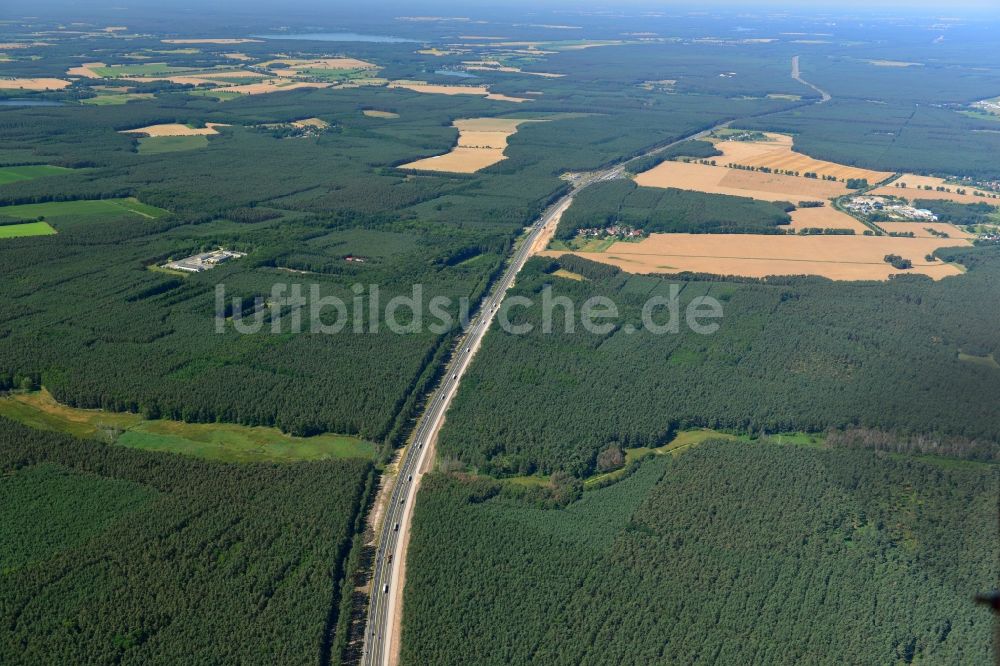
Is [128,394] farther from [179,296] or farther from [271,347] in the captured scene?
[179,296]

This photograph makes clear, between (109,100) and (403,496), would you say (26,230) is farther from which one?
(109,100)

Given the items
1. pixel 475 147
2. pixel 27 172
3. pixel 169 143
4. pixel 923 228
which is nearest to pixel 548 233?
pixel 923 228

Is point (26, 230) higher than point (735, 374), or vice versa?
point (735, 374)

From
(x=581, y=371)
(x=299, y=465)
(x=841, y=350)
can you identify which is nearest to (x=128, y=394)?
(x=299, y=465)

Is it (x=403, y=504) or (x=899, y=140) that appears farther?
(x=899, y=140)

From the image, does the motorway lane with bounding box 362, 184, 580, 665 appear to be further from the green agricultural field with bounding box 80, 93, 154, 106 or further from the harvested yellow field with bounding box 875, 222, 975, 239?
the green agricultural field with bounding box 80, 93, 154, 106

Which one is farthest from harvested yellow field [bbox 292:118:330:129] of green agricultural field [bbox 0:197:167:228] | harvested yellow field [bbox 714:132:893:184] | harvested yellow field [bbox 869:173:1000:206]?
harvested yellow field [bbox 869:173:1000:206]

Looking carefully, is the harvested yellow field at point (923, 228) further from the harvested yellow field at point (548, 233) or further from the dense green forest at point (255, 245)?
the dense green forest at point (255, 245)
